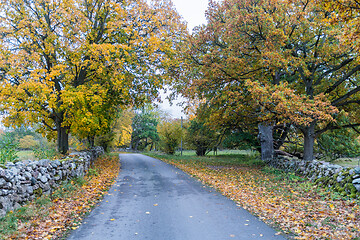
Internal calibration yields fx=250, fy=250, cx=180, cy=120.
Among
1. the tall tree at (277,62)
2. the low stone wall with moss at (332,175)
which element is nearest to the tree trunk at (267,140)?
the tall tree at (277,62)

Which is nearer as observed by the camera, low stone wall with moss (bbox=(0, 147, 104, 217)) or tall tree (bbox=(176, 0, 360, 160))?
low stone wall with moss (bbox=(0, 147, 104, 217))

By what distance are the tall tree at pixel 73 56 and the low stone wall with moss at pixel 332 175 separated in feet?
28.3

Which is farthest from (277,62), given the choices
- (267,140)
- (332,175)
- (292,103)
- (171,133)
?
(171,133)

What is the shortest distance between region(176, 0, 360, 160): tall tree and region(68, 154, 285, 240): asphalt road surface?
5.05 meters

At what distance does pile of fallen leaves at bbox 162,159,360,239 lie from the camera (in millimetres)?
4828

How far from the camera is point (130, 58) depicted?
41.2 ft

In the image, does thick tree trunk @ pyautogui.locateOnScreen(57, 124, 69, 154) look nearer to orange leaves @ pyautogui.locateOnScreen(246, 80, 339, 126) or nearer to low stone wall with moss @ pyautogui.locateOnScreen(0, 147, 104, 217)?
low stone wall with moss @ pyautogui.locateOnScreen(0, 147, 104, 217)

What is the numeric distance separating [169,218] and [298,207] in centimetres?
338

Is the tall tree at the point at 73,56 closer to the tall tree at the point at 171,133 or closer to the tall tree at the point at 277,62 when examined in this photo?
the tall tree at the point at 277,62

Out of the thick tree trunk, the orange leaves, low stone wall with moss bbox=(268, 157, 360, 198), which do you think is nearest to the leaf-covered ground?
low stone wall with moss bbox=(268, 157, 360, 198)

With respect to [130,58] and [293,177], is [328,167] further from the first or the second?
[130,58]

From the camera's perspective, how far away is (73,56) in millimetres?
11844

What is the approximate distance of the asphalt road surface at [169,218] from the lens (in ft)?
15.3

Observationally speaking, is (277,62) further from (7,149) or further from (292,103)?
(7,149)
